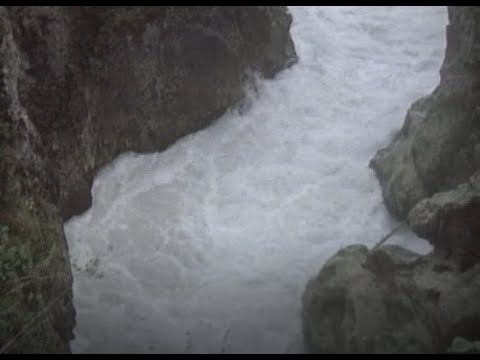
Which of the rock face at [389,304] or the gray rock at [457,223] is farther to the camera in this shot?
the gray rock at [457,223]

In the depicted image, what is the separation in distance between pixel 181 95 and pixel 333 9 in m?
7.29

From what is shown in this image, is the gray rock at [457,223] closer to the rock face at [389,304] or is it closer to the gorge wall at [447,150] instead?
the gorge wall at [447,150]

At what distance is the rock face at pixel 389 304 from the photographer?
8586mm

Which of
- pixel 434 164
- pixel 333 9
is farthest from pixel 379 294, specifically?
pixel 333 9

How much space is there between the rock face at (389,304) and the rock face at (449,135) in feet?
6.02

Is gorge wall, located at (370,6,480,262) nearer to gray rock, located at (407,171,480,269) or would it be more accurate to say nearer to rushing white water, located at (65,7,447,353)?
gray rock, located at (407,171,480,269)

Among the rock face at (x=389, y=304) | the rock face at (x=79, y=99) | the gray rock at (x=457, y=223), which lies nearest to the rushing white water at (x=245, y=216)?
the rock face at (x=79, y=99)

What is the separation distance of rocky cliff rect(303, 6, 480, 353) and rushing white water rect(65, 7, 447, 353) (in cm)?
74

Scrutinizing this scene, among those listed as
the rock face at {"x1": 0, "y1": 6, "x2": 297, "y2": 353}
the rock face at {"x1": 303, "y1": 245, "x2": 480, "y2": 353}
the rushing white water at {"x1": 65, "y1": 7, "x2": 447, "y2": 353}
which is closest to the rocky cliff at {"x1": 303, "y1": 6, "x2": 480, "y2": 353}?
the rock face at {"x1": 303, "y1": 245, "x2": 480, "y2": 353}

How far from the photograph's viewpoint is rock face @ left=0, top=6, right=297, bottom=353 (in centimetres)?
823

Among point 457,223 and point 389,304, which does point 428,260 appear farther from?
point 389,304

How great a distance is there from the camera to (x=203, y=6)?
522 inches

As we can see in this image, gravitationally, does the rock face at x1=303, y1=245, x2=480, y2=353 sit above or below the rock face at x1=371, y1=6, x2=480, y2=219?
below

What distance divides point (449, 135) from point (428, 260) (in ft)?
8.80
